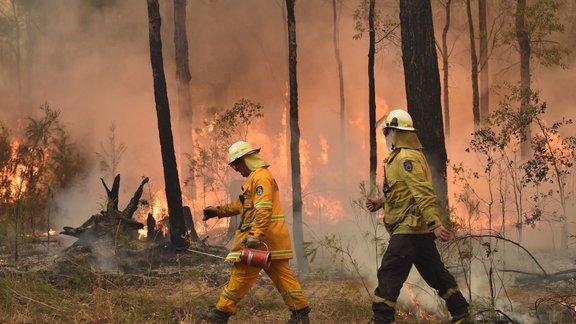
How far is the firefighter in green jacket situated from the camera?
573 centimetres

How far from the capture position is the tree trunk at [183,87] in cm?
2494

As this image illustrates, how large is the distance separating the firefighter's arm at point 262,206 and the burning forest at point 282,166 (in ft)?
0.06

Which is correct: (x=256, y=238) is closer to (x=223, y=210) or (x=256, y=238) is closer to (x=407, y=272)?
(x=223, y=210)

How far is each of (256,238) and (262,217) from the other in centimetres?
19

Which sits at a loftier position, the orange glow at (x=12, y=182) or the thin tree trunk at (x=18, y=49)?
the thin tree trunk at (x=18, y=49)

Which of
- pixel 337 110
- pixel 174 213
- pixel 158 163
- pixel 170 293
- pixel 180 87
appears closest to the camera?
pixel 170 293

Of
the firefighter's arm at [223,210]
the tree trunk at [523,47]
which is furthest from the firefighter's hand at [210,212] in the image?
the tree trunk at [523,47]

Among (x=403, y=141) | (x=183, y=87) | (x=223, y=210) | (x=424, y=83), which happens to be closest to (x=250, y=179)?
(x=223, y=210)

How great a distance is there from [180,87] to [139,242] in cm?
1183

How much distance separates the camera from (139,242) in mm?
14172

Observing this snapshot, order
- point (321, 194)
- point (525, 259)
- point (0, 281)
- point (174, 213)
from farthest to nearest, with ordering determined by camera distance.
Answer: point (321, 194)
point (174, 213)
point (525, 259)
point (0, 281)

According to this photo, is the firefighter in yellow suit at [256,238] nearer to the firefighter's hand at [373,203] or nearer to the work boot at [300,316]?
the work boot at [300,316]

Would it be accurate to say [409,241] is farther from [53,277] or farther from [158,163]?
[158,163]

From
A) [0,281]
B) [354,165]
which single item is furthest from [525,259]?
[354,165]
